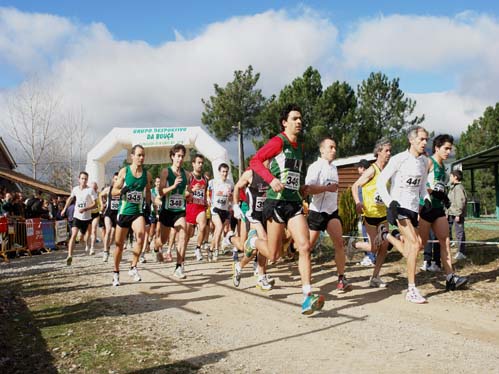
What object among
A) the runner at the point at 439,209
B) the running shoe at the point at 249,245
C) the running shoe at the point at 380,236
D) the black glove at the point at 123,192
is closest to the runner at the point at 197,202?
the black glove at the point at 123,192

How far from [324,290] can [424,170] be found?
2121 mm

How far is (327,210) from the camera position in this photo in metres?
6.62

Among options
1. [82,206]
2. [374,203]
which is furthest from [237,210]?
[82,206]

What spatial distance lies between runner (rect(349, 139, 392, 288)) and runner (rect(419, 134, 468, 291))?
23.3 inches

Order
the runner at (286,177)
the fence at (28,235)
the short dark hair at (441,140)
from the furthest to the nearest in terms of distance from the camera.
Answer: the fence at (28,235), the short dark hair at (441,140), the runner at (286,177)

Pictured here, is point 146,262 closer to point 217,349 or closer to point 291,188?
point 291,188

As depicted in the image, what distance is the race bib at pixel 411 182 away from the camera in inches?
242

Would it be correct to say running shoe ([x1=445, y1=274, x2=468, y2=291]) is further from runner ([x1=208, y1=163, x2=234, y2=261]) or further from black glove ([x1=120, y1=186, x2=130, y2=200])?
runner ([x1=208, y1=163, x2=234, y2=261])

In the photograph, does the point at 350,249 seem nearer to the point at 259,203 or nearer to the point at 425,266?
the point at 425,266

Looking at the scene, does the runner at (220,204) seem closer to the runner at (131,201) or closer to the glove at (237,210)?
the glove at (237,210)

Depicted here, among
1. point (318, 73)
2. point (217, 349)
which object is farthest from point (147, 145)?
point (318, 73)

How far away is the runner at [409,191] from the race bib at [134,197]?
362 centimetres

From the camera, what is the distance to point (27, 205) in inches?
697

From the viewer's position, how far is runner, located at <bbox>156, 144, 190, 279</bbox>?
8.36 meters
